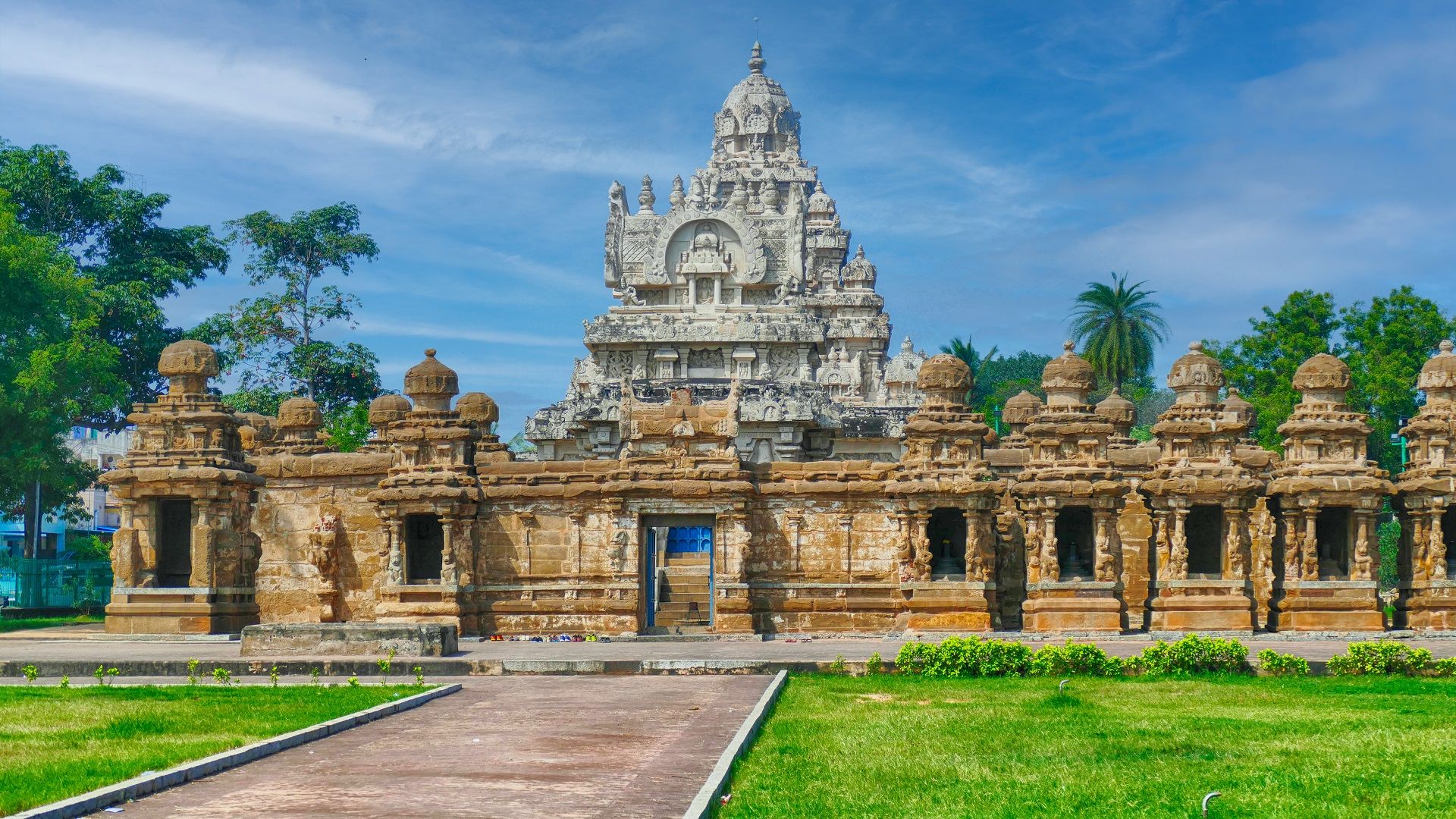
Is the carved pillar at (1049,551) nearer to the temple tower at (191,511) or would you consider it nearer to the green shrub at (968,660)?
the green shrub at (968,660)

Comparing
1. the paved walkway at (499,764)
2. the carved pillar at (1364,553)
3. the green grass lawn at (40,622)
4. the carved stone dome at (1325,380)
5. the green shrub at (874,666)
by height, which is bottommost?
the green grass lawn at (40,622)

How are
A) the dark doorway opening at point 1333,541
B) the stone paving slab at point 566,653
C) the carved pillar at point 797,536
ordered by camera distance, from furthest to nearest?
the dark doorway opening at point 1333,541
the carved pillar at point 797,536
the stone paving slab at point 566,653

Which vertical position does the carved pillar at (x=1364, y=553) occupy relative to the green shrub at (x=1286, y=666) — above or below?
above

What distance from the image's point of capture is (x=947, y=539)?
29219 millimetres

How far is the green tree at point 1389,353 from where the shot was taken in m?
Result: 53.3

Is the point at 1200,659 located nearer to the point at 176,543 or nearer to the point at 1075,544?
the point at 1075,544

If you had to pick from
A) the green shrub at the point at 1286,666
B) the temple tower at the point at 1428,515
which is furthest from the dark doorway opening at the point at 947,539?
the green shrub at the point at 1286,666

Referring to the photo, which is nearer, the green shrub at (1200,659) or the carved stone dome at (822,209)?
the green shrub at (1200,659)

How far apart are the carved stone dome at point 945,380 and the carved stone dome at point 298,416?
43.3 feet

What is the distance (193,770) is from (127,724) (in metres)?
3.27

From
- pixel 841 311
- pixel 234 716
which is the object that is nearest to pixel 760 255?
pixel 841 311

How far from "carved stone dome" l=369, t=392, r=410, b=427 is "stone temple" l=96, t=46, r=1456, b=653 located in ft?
0.25

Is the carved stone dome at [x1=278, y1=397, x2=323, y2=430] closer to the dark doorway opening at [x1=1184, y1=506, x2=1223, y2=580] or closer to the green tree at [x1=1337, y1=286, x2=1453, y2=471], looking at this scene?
the dark doorway opening at [x1=1184, y1=506, x2=1223, y2=580]

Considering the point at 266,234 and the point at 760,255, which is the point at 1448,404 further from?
the point at 266,234
